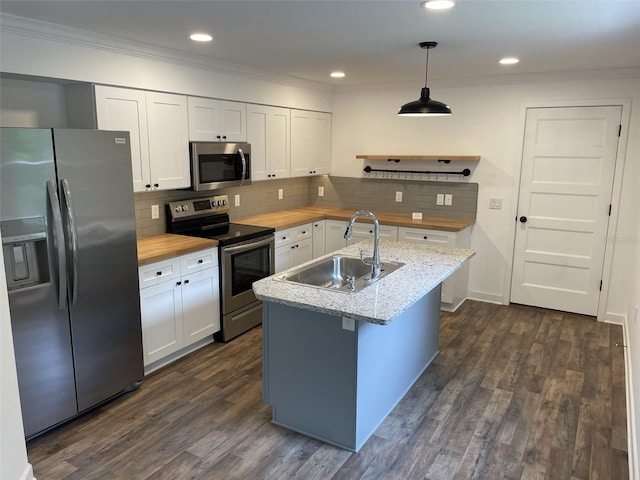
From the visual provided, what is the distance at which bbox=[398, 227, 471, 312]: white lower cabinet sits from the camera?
15.5 feet

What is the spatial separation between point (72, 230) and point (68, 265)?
8.1 inches

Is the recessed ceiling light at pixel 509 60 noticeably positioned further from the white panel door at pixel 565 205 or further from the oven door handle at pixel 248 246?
the oven door handle at pixel 248 246

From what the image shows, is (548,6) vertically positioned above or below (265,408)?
above

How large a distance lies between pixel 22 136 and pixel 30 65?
69 cm

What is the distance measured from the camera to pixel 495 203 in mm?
4996

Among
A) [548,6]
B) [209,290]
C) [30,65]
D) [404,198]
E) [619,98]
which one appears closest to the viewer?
[548,6]

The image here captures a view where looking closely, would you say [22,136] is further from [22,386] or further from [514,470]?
[514,470]

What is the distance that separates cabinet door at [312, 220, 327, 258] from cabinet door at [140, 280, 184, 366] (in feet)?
6.63

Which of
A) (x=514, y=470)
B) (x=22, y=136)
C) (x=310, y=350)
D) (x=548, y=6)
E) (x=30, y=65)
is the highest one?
(x=548, y=6)

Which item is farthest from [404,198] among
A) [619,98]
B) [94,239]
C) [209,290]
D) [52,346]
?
[52,346]

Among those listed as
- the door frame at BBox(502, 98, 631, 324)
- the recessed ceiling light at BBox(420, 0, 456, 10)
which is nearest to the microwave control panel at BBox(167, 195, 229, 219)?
the recessed ceiling light at BBox(420, 0, 456, 10)

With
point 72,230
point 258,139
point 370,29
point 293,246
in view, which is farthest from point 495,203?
point 72,230

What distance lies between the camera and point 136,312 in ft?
10.2

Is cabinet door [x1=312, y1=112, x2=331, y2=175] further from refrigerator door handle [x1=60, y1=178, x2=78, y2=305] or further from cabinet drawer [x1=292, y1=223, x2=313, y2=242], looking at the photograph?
refrigerator door handle [x1=60, y1=178, x2=78, y2=305]
